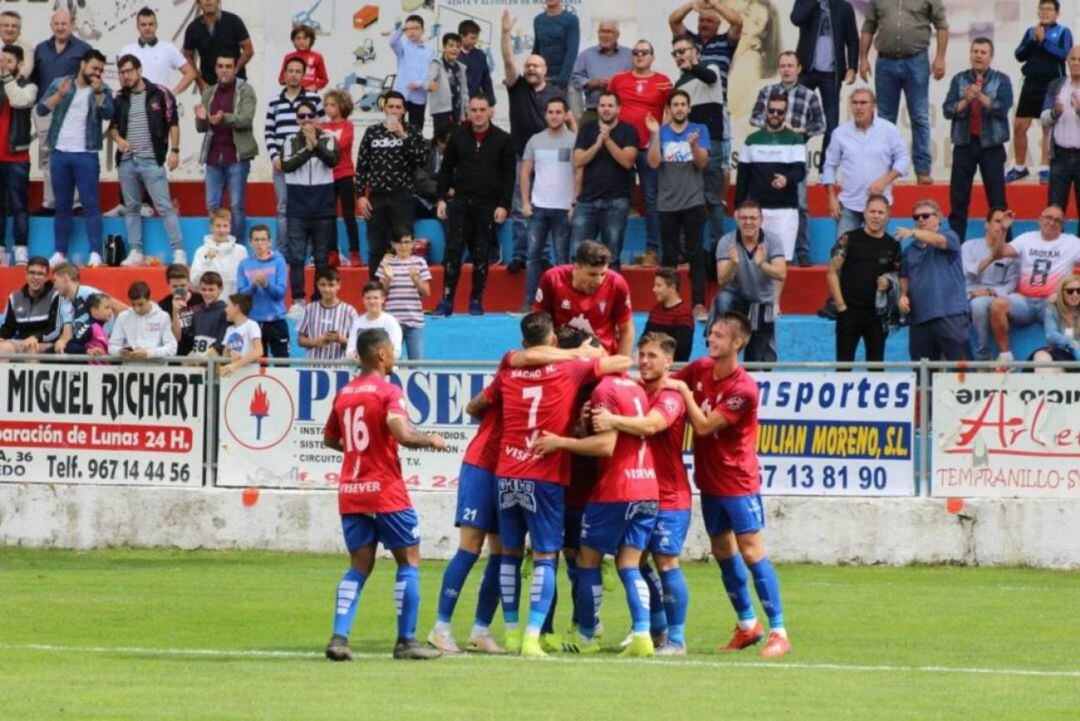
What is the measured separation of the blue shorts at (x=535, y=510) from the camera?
12.9m

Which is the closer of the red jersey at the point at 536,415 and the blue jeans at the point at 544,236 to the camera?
the red jersey at the point at 536,415

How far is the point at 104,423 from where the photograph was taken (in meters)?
19.8

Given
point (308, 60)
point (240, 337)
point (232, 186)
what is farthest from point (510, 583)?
point (308, 60)

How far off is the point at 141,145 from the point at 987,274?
405 inches

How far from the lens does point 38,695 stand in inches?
436

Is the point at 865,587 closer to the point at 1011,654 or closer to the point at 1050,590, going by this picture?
the point at 1050,590

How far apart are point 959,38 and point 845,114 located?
1805mm

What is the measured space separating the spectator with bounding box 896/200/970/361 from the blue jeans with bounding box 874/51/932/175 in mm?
4079

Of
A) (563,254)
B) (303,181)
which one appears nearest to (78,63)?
(303,181)

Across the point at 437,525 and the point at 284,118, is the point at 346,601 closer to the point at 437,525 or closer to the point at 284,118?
the point at 437,525

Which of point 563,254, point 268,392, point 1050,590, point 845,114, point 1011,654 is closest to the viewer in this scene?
point 1011,654

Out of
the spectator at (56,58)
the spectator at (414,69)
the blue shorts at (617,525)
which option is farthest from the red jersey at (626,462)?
the spectator at (56,58)

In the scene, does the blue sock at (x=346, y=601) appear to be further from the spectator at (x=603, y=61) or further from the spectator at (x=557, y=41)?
the spectator at (x=557, y=41)

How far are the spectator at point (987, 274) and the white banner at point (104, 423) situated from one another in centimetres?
789
